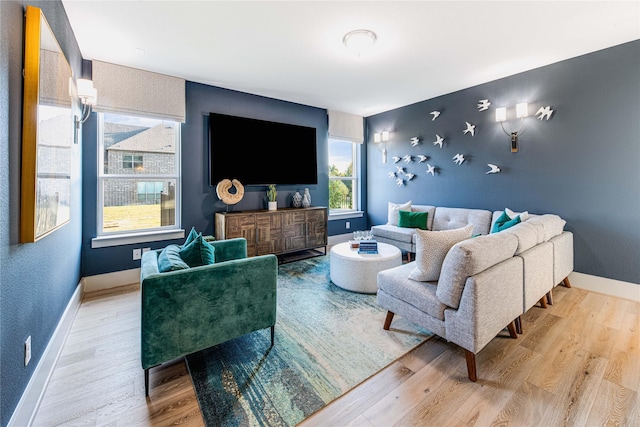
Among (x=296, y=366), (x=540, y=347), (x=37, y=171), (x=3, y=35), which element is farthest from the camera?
(x=540, y=347)

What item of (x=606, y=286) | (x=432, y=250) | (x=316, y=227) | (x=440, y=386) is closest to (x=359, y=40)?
(x=432, y=250)

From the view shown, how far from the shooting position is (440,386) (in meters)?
1.68

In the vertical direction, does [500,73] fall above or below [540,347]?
above

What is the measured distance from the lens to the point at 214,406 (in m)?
1.53

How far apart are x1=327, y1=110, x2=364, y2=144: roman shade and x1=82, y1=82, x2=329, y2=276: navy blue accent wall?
15 cm

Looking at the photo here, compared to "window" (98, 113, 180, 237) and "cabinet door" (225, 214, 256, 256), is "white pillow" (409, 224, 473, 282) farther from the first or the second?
"window" (98, 113, 180, 237)

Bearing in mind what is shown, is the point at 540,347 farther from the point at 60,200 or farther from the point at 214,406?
the point at 60,200

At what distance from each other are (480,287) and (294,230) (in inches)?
117

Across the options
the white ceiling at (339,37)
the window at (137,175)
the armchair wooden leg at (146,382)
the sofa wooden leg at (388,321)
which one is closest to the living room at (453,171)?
the window at (137,175)

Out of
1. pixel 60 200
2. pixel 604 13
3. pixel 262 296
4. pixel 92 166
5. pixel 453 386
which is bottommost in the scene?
pixel 453 386

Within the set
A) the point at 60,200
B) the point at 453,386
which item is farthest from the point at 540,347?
the point at 60,200

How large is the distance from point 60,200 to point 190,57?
199cm

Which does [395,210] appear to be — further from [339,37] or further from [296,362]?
[296,362]

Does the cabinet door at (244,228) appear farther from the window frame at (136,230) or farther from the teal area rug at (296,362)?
the teal area rug at (296,362)
